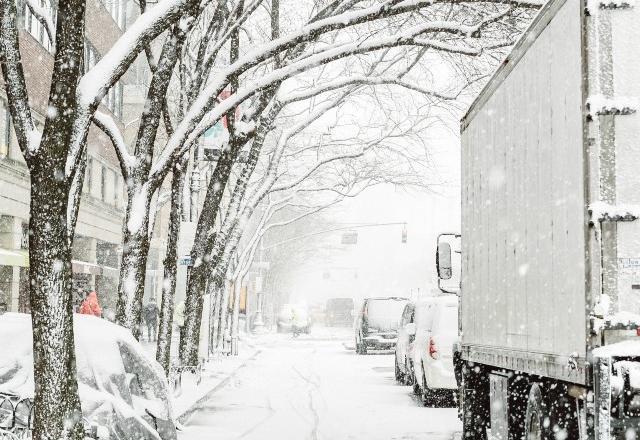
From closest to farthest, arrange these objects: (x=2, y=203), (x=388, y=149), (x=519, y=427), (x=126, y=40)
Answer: (x=519, y=427) → (x=126, y=40) → (x=2, y=203) → (x=388, y=149)

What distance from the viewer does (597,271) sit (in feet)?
19.8

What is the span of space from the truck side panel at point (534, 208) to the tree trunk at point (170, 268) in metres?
9.13

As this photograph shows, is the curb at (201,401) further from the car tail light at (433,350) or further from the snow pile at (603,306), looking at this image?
the snow pile at (603,306)

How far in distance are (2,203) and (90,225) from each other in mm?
11174

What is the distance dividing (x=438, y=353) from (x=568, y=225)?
10.3m

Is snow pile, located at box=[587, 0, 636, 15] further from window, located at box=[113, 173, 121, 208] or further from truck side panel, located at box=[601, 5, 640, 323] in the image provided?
window, located at box=[113, 173, 121, 208]

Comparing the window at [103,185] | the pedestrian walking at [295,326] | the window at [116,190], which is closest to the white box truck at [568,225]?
the window at [103,185]

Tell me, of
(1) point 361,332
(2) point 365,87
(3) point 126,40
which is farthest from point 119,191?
(3) point 126,40

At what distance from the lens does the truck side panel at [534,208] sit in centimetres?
645

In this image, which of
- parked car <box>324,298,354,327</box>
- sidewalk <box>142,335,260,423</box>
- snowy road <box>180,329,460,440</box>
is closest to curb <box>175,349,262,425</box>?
sidewalk <box>142,335,260,423</box>

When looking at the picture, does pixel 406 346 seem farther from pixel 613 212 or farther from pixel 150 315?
pixel 150 315

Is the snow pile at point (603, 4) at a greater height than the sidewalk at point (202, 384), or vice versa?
the snow pile at point (603, 4)

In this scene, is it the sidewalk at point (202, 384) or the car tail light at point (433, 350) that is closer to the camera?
the sidewalk at point (202, 384)

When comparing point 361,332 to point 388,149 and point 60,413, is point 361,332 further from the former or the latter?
point 60,413
